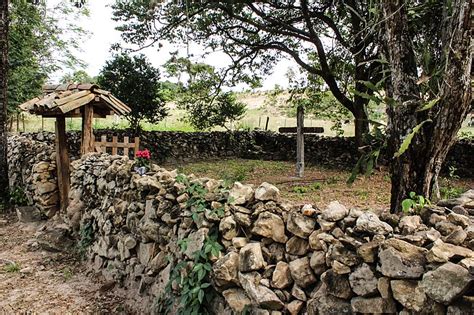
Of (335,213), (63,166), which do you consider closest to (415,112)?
(335,213)

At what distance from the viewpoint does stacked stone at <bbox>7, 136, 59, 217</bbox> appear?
6.81 m

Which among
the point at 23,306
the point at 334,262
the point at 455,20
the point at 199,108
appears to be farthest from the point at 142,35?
the point at 334,262

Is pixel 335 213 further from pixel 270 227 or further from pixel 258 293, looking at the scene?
pixel 258 293

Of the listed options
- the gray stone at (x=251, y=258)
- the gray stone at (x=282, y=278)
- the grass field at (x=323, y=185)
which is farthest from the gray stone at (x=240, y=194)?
the grass field at (x=323, y=185)

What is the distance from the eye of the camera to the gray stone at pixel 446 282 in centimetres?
156

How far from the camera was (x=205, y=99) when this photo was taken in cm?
1248

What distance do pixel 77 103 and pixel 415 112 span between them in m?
4.94

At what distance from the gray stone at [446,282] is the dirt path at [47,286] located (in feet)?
10.7

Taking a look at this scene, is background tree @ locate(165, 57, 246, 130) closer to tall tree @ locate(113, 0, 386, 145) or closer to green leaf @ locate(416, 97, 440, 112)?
tall tree @ locate(113, 0, 386, 145)

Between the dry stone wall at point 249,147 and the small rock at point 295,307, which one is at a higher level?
the dry stone wall at point 249,147

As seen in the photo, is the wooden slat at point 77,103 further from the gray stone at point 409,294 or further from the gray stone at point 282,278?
the gray stone at point 409,294

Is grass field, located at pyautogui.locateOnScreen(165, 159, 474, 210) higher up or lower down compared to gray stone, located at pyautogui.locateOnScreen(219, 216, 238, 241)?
lower down

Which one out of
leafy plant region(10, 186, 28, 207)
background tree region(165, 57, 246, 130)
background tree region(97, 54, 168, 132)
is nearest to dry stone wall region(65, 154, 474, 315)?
leafy plant region(10, 186, 28, 207)

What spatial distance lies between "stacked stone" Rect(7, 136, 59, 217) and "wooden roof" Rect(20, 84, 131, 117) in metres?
1.27
